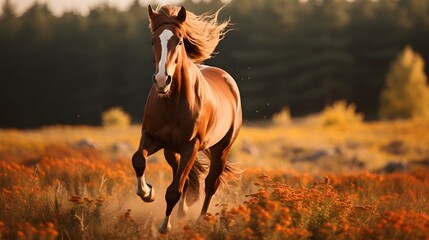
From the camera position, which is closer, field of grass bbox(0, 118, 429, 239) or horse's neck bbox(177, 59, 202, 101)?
field of grass bbox(0, 118, 429, 239)

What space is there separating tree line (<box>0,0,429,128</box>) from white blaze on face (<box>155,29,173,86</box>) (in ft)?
168

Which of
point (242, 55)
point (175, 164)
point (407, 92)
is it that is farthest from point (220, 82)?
point (242, 55)

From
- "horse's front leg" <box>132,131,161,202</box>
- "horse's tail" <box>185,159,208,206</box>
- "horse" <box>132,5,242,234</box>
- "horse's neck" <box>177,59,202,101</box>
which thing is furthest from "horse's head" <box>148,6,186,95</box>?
"horse's tail" <box>185,159,208,206</box>

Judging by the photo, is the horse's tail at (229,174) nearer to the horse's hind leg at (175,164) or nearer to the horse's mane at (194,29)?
the horse's hind leg at (175,164)

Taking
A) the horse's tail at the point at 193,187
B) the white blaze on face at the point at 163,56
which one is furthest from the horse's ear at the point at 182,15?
the horse's tail at the point at 193,187

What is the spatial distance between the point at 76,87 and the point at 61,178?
192ft

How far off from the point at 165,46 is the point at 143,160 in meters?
1.19

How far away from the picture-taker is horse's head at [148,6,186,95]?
5477mm

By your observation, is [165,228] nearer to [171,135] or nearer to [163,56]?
[171,135]

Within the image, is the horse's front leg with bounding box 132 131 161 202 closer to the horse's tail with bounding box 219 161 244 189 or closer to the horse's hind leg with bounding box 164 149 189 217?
the horse's hind leg with bounding box 164 149 189 217

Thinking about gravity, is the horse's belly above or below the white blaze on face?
below

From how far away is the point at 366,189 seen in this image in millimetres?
10234

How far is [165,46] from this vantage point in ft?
18.5

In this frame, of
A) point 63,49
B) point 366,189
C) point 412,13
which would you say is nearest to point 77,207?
point 366,189
